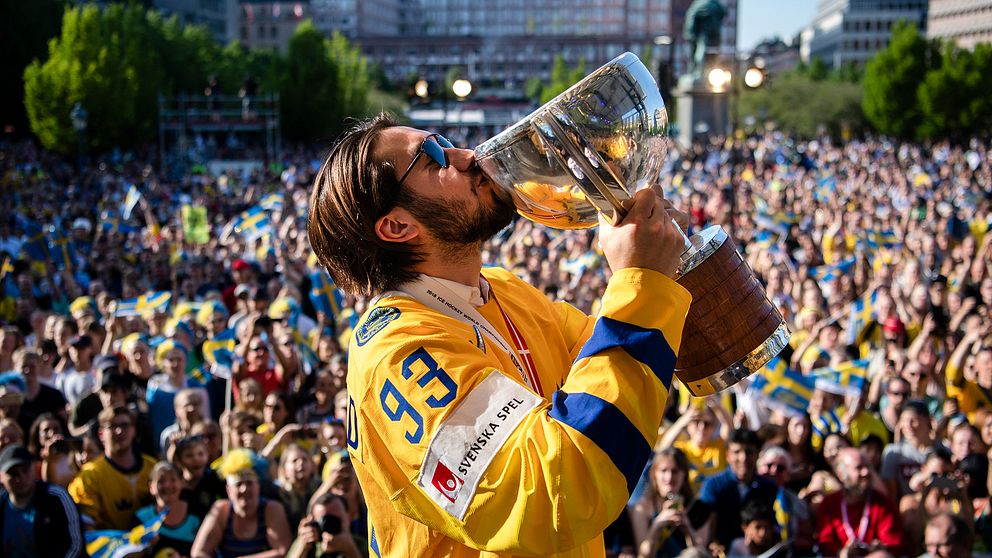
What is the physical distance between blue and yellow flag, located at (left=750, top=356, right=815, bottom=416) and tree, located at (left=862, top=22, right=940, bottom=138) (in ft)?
200

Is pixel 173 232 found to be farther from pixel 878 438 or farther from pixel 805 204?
pixel 878 438

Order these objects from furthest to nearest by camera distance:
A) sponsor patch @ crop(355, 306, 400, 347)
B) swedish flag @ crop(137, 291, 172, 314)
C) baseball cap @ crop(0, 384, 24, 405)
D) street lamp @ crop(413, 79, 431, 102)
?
street lamp @ crop(413, 79, 431, 102)
swedish flag @ crop(137, 291, 172, 314)
baseball cap @ crop(0, 384, 24, 405)
sponsor patch @ crop(355, 306, 400, 347)

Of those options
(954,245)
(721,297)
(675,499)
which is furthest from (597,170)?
(954,245)

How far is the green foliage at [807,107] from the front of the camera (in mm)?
70562

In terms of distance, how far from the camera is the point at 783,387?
725 centimetres

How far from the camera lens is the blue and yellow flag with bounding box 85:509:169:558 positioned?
5.33m

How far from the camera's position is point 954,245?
48.2 ft

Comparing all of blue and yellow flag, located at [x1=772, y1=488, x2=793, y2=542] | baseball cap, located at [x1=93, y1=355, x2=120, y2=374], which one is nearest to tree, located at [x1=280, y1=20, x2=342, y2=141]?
baseball cap, located at [x1=93, y1=355, x2=120, y2=374]

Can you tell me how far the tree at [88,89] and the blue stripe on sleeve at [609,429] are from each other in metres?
43.7

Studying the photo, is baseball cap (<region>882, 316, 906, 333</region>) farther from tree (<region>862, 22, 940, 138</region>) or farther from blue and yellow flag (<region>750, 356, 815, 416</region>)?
tree (<region>862, 22, 940, 138</region>)

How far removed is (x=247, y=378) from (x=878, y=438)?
4.53 metres

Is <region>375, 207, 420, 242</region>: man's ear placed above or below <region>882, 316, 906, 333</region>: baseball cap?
above

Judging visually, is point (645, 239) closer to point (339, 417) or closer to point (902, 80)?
point (339, 417)

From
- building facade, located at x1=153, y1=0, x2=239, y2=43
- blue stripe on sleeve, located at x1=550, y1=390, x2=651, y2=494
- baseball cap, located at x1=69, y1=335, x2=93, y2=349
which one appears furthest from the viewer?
building facade, located at x1=153, y1=0, x2=239, y2=43
